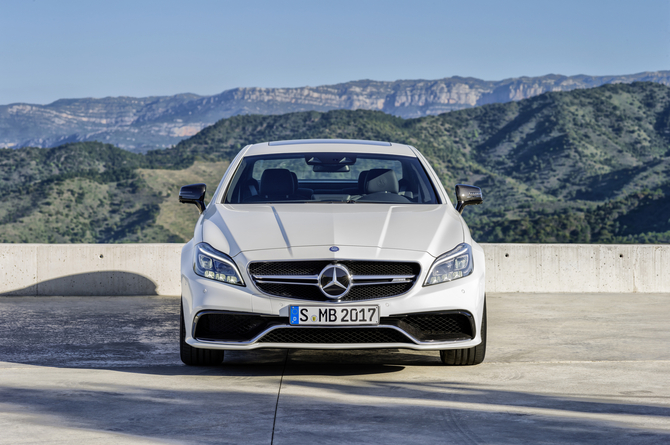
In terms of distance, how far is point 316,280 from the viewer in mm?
4406

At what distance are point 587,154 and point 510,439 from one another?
10248 centimetres

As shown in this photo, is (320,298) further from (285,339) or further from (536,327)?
(536,327)

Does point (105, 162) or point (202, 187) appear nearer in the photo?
point (202, 187)

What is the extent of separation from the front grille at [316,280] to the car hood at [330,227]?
13cm

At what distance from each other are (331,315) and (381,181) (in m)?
1.74

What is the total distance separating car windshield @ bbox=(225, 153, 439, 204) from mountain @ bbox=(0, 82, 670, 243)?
51357 mm

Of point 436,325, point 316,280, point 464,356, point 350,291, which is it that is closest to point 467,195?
point 464,356

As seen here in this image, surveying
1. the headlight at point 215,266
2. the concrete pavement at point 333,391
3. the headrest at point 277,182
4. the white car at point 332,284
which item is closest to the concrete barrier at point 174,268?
the concrete pavement at point 333,391

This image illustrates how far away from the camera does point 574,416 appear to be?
380 cm

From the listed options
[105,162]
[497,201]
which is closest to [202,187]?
[497,201]

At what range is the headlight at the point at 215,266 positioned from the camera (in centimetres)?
450

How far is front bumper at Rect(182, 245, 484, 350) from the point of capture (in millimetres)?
4391

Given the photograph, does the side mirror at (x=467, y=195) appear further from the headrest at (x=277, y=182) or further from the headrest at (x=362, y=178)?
the headrest at (x=277, y=182)

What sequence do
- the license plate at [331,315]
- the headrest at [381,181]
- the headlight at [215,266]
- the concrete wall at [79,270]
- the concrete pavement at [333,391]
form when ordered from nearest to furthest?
the concrete pavement at [333,391], the license plate at [331,315], the headlight at [215,266], the headrest at [381,181], the concrete wall at [79,270]
